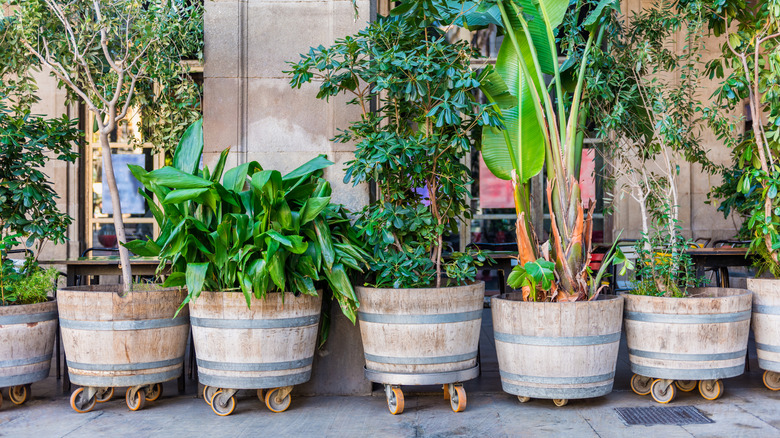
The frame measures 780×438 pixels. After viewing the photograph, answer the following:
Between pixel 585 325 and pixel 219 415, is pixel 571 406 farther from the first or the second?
pixel 219 415

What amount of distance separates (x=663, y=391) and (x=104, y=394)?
134 inches

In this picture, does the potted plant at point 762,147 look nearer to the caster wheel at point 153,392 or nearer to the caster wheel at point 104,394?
the caster wheel at point 153,392

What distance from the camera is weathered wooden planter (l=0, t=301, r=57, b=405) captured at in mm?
3768

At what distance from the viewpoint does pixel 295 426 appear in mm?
3547

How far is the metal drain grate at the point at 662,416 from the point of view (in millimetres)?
3520

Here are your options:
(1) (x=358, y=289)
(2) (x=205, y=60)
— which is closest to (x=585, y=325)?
(1) (x=358, y=289)

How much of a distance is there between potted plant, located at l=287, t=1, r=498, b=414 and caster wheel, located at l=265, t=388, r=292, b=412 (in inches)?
20.2

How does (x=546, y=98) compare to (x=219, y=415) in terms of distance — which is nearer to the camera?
(x=219, y=415)

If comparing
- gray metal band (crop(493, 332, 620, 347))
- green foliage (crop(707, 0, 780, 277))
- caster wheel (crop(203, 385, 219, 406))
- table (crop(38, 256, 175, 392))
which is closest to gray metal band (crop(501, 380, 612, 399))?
gray metal band (crop(493, 332, 620, 347))

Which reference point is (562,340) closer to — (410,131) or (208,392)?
(410,131)

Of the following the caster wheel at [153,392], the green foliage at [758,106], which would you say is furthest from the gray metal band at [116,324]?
the green foliage at [758,106]

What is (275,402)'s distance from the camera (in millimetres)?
3818

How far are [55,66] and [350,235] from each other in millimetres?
2196

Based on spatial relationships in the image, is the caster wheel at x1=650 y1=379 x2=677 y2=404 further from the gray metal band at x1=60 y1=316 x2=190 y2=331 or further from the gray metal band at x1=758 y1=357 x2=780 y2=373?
the gray metal band at x1=60 y1=316 x2=190 y2=331
